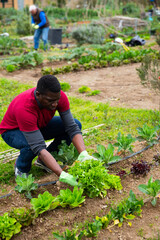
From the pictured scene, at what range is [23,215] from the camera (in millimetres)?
2504

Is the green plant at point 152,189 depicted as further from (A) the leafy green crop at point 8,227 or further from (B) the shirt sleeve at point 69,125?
(A) the leafy green crop at point 8,227

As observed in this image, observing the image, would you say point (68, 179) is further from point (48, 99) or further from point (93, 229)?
point (48, 99)

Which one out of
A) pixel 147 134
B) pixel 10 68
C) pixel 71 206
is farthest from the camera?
pixel 10 68

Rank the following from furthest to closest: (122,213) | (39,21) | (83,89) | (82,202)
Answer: (39,21) < (83,89) < (82,202) < (122,213)

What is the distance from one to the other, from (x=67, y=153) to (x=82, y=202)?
65cm

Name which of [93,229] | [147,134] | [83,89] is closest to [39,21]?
[83,89]

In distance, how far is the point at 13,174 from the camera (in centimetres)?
361

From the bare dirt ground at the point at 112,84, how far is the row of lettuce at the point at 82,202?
3.00 meters

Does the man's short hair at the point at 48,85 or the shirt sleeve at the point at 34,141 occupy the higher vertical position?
the man's short hair at the point at 48,85

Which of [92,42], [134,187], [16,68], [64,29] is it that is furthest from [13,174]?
[64,29]

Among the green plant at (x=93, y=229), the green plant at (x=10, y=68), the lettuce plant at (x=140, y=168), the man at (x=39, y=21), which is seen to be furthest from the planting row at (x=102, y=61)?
the green plant at (x=93, y=229)

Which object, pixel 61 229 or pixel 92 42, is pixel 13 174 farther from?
pixel 92 42

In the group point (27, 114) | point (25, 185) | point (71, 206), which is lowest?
point (71, 206)

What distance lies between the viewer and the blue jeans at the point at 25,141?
3197 millimetres
